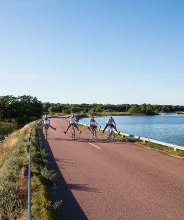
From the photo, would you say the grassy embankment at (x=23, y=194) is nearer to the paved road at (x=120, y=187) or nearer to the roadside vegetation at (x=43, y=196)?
the roadside vegetation at (x=43, y=196)

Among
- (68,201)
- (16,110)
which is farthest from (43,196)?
(16,110)

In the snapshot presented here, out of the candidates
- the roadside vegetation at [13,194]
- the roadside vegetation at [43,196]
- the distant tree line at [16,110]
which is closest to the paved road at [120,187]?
the roadside vegetation at [43,196]

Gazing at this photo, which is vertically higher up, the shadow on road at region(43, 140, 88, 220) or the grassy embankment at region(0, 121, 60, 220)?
the grassy embankment at region(0, 121, 60, 220)

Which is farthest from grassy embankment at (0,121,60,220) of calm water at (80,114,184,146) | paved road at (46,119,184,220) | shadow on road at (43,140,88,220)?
calm water at (80,114,184,146)

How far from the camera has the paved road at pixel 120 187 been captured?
23.1 feet

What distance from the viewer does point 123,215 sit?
6828 mm

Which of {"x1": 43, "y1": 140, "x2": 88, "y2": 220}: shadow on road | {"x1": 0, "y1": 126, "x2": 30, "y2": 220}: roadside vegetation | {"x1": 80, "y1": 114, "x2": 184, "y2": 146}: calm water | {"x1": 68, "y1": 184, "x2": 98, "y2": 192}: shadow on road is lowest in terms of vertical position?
{"x1": 80, "y1": 114, "x2": 184, "y2": 146}: calm water

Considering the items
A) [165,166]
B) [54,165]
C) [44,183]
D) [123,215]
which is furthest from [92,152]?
[123,215]

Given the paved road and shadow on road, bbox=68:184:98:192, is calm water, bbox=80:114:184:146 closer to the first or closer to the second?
the paved road

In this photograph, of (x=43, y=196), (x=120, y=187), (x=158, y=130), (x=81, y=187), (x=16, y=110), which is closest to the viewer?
(x=43, y=196)

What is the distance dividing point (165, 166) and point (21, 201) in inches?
262

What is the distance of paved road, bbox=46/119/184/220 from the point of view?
703 cm

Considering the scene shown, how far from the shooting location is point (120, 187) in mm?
9141

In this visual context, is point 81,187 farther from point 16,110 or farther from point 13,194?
point 16,110
